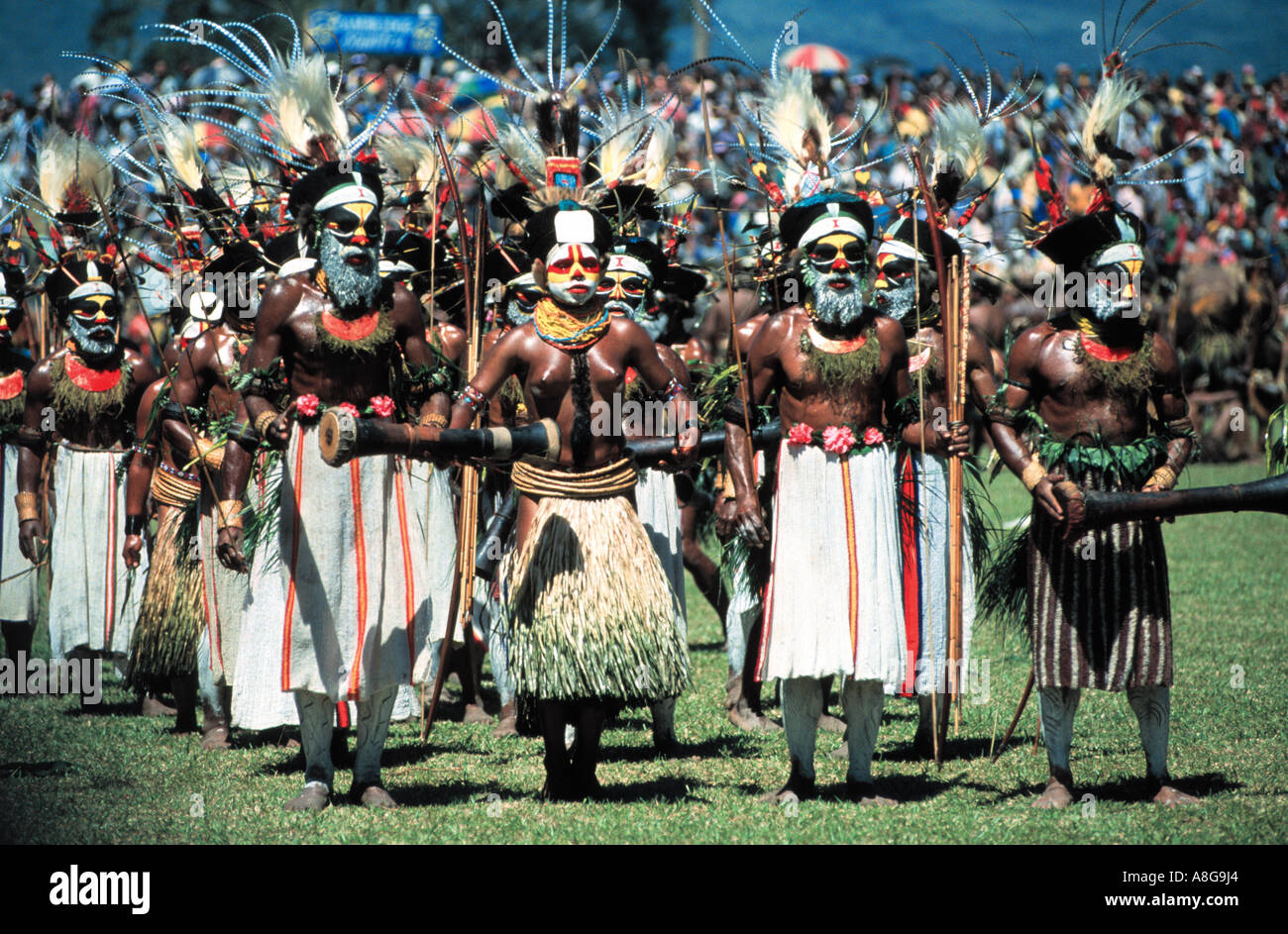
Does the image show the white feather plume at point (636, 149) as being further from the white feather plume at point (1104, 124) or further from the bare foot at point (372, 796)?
the bare foot at point (372, 796)

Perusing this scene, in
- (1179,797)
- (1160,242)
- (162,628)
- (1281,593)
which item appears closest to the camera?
(1179,797)

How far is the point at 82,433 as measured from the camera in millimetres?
7887

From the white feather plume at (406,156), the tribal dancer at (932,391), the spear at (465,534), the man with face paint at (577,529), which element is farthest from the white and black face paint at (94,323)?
the tribal dancer at (932,391)

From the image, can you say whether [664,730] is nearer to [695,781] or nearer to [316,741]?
[695,781]

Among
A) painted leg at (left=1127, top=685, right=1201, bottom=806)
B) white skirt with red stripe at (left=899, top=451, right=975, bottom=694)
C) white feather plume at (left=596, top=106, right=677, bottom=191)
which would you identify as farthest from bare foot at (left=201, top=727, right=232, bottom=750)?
painted leg at (left=1127, top=685, right=1201, bottom=806)

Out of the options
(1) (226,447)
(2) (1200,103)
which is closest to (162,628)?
(1) (226,447)

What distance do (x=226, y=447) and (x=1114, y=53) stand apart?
3.78m

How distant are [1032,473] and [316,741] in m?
2.89

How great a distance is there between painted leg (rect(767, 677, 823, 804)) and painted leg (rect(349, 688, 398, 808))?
1517mm

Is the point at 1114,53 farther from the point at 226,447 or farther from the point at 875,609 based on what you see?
the point at 226,447

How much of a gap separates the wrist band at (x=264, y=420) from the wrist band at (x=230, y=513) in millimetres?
289

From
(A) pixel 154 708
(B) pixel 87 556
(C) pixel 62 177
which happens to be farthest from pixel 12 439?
(A) pixel 154 708

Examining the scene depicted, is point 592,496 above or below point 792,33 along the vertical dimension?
below
